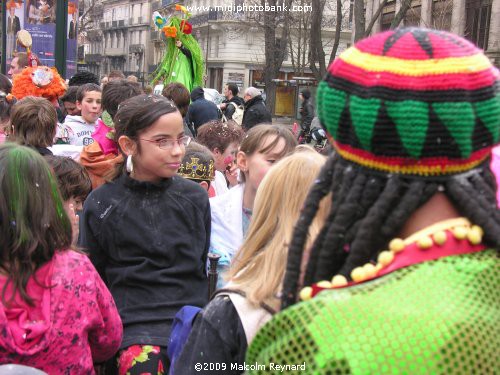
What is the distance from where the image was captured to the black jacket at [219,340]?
76.1 inches

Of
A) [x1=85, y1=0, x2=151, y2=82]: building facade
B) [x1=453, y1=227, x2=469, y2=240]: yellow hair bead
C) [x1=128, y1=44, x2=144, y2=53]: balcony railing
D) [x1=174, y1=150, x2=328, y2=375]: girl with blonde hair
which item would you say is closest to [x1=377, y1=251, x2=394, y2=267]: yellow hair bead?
[x1=453, y1=227, x2=469, y2=240]: yellow hair bead

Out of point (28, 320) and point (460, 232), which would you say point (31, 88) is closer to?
point (28, 320)

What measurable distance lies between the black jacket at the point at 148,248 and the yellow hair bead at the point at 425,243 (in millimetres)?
2031

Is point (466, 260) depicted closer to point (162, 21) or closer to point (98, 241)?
point (98, 241)

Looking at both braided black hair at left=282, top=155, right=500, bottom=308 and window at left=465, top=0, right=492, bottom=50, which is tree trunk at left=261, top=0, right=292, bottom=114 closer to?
window at left=465, top=0, right=492, bottom=50

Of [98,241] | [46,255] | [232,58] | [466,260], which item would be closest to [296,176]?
[46,255]

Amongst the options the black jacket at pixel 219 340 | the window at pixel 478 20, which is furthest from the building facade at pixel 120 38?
the black jacket at pixel 219 340

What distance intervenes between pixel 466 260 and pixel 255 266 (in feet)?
3.37

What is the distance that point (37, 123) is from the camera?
468 centimetres

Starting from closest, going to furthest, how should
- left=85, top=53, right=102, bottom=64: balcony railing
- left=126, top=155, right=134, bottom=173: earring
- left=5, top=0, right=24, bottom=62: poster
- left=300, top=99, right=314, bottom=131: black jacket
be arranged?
left=126, top=155, right=134, bottom=173: earring
left=5, top=0, right=24, bottom=62: poster
left=300, top=99, right=314, bottom=131: black jacket
left=85, top=53, right=102, bottom=64: balcony railing

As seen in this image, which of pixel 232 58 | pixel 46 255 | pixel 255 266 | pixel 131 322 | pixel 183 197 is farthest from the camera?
pixel 232 58

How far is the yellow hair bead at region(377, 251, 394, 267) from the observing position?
3.62 ft

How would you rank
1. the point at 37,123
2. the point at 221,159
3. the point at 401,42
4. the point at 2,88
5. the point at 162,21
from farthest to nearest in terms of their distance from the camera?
1. the point at 162,21
2. the point at 2,88
3. the point at 221,159
4. the point at 37,123
5. the point at 401,42

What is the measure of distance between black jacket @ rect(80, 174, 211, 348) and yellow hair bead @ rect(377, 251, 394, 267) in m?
1.99
